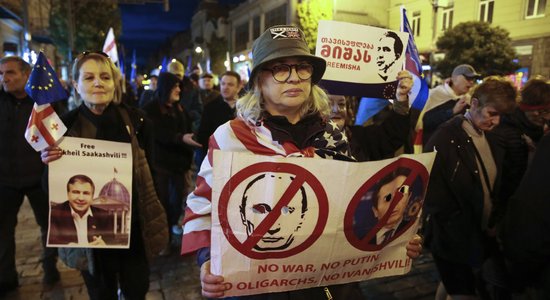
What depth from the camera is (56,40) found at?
18.5m

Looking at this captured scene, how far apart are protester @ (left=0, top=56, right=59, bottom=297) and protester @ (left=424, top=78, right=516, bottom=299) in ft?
11.6

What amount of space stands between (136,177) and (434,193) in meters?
2.20

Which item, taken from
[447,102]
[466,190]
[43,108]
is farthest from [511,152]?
[43,108]

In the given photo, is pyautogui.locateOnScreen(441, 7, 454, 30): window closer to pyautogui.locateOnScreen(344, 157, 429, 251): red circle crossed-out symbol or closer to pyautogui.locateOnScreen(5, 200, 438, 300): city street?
pyautogui.locateOnScreen(5, 200, 438, 300): city street

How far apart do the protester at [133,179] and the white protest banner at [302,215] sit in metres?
1.55

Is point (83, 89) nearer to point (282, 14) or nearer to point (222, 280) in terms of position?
point (222, 280)

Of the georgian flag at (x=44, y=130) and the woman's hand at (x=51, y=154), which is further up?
the georgian flag at (x=44, y=130)

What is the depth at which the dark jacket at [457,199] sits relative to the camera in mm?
3027

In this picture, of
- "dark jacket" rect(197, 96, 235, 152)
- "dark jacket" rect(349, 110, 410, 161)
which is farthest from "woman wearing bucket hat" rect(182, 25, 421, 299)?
"dark jacket" rect(197, 96, 235, 152)

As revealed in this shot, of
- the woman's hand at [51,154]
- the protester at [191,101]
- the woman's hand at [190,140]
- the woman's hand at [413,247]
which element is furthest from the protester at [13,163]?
the protester at [191,101]

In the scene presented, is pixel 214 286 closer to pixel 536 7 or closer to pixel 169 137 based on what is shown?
pixel 169 137

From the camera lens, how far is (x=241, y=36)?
41062 millimetres

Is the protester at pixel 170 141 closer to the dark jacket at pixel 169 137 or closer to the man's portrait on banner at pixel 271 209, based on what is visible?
the dark jacket at pixel 169 137

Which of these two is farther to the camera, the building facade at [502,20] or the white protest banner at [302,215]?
the building facade at [502,20]
